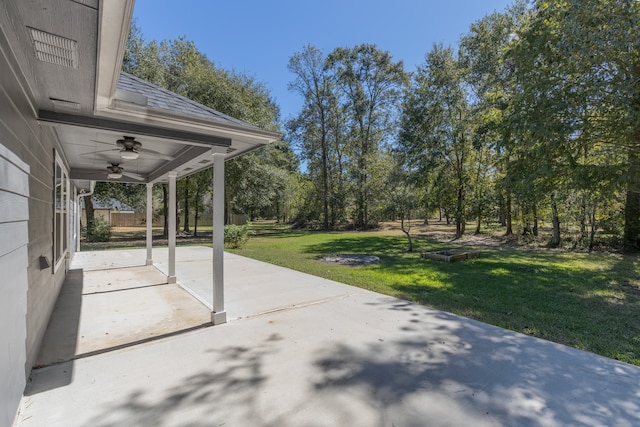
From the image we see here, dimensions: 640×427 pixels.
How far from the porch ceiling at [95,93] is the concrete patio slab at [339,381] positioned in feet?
7.44

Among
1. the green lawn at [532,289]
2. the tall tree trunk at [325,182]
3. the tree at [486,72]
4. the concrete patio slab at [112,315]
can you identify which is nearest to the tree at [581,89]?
the green lawn at [532,289]

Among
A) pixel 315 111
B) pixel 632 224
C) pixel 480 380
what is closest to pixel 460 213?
pixel 632 224

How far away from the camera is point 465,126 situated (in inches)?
564

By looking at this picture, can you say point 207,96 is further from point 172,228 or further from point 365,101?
point 365,101

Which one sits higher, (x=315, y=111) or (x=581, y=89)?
(x=315, y=111)

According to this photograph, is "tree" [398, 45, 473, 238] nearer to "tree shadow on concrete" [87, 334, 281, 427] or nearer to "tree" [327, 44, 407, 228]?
"tree" [327, 44, 407, 228]

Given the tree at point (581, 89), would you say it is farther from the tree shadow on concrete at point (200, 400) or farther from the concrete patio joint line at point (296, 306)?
the tree shadow on concrete at point (200, 400)

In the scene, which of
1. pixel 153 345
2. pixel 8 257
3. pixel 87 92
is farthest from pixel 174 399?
pixel 87 92

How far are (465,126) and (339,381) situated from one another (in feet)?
48.5

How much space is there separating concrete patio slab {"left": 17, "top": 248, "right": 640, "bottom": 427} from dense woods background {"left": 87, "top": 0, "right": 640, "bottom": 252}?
5283mm

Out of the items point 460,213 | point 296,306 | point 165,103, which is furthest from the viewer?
point 460,213

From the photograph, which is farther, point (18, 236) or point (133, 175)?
point (133, 175)

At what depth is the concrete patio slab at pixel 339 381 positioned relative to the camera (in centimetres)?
205

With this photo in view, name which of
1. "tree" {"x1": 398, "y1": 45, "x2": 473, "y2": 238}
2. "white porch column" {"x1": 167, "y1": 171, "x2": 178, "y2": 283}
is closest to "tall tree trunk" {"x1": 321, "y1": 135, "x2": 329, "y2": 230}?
"tree" {"x1": 398, "y1": 45, "x2": 473, "y2": 238}
